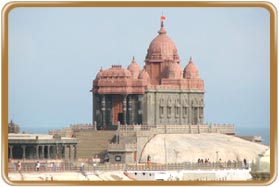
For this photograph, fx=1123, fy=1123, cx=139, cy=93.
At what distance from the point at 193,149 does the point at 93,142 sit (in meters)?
7.09

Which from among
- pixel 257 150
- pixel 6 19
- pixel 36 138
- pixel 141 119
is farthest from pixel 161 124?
pixel 6 19

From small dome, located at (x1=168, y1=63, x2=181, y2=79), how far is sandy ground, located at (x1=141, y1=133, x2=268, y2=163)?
777cm

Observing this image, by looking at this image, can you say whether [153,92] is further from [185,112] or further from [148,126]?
[148,126]

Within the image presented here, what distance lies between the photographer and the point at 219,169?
7212 cm

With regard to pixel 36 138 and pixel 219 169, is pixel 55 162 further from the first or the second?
pixel 219 169

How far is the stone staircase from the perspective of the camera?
7731cm

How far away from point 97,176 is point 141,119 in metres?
19.3

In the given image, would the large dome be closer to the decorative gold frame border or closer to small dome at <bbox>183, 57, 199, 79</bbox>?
small dome at <bbox>183, 57, 199, 79</bbox>

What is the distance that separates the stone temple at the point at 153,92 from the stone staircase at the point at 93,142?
386 centimetres

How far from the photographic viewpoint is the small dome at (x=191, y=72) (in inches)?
3489

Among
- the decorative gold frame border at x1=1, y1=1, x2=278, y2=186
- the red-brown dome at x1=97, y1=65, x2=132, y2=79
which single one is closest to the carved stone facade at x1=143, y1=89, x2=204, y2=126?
the red-brown dome at x1=97, y1=65, x2=132, y2=79

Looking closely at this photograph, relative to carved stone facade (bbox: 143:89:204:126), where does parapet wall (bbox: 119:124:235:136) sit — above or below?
below

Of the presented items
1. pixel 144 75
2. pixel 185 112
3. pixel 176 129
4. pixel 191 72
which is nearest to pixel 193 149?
pixel 176 129

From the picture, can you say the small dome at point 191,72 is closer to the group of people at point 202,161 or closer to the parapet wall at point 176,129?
the parapet wall at point 176,129
